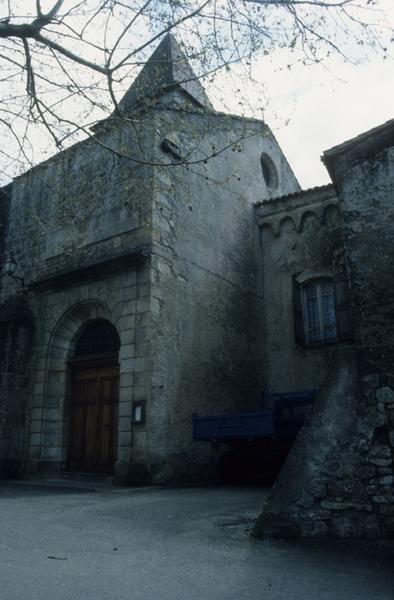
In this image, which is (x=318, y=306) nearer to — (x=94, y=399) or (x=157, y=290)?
(x=157, y=290)

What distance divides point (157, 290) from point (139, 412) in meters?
2.25

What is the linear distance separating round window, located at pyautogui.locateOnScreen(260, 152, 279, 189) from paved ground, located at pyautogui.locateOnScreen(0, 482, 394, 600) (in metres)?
11.5

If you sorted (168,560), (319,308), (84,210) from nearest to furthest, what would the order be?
(168,560) → (84,210) → (319,308)

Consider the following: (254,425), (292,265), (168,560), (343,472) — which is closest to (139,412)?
(254,425)

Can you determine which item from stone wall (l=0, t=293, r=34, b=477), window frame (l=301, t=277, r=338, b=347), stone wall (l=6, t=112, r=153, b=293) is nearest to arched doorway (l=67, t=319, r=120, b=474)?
stone wall (l=0, t=293, r=34, b=477)

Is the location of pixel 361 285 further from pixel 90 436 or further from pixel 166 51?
pixel 166 51

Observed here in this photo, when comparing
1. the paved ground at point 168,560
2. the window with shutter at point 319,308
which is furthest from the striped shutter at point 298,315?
the paved ground at point 168,560

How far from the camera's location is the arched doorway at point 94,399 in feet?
31.1

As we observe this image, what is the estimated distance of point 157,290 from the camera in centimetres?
918

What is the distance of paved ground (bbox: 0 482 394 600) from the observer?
9.71 ft

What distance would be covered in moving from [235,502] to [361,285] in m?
3.44

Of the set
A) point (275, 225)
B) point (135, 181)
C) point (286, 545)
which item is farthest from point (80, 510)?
point (275, 225)

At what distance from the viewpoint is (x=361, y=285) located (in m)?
4.85

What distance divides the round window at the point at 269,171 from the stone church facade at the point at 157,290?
45.0 inches
